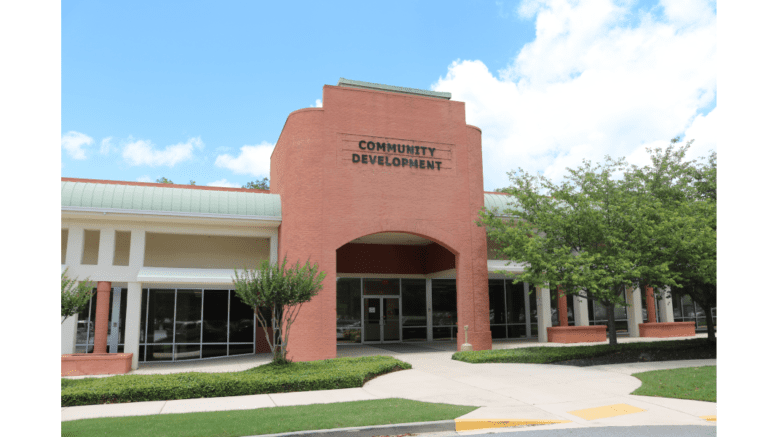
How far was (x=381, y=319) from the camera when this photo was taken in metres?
26.5

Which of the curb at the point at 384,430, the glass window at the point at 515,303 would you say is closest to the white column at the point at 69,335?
the curb at the point at 384,430

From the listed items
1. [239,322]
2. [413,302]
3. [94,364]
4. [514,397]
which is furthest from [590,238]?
[94,364]

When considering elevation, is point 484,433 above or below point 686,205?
below

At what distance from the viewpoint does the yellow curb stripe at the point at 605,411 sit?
9492 millimetres

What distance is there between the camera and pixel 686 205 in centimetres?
1811

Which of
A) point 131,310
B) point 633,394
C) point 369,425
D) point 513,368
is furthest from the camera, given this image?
point 131,310

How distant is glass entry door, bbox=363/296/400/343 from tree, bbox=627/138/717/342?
40.4 feet

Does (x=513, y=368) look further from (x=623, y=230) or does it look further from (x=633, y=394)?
(x=623, y=230)

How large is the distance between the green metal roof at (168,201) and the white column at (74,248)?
102cm

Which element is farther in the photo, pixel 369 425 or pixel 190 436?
pixel 369 425
